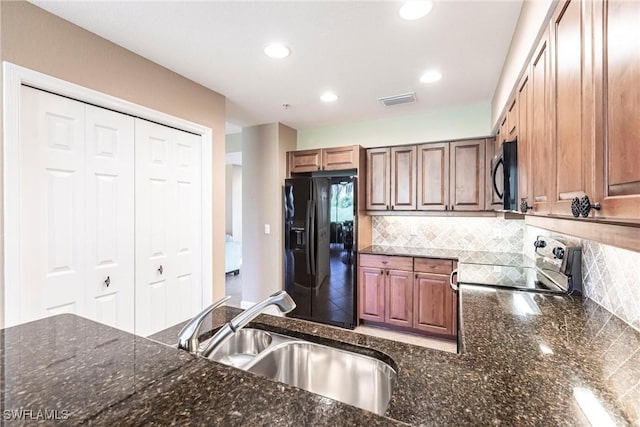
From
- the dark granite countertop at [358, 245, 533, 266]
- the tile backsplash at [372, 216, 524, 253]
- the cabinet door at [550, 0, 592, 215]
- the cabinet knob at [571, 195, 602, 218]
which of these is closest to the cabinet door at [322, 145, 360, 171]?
the tile backsplash at [372, 216, 524, 253]

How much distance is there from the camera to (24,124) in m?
1.64

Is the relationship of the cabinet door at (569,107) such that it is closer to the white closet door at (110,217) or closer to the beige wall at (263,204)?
the white closet door at (110,217)

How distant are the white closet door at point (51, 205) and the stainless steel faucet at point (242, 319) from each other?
5.03 ft

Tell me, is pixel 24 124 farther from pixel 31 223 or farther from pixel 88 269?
pixel 88 269

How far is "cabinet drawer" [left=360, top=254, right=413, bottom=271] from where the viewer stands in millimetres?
3191

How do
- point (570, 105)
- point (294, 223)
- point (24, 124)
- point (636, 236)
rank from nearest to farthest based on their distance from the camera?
point (636, 236), point (570, 105), point (24, 124), point (294, 223)

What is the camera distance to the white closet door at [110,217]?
6.47ft

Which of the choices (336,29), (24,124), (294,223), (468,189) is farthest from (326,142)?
(24,124)

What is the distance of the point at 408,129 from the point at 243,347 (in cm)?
320

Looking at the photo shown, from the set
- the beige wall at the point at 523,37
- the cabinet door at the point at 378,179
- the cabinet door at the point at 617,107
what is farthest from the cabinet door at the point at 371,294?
the cabinet door at the point at 617,107

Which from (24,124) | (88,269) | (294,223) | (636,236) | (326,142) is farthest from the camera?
(326,142)

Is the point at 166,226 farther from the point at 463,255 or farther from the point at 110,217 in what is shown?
the point at 463,255

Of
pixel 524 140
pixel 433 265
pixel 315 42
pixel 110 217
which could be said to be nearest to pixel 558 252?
pixel 524 140

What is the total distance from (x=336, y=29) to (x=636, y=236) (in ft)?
5.98
